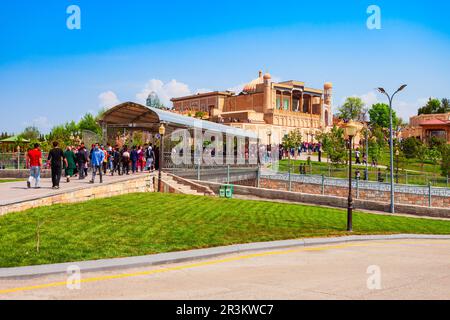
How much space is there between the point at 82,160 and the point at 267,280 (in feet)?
56.4

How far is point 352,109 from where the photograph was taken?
415 feet

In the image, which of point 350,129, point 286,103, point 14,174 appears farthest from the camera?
point 286,103

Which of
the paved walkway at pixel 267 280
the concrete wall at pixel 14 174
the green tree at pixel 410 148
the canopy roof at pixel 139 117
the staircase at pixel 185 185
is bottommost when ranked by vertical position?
the paved walkway at pixel 267 280

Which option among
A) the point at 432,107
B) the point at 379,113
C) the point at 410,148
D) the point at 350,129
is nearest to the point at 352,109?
the point at 379,113

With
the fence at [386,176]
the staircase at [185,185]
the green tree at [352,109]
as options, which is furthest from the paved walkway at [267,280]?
the green tree at [352,109]

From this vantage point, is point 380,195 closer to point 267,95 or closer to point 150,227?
point 150,227

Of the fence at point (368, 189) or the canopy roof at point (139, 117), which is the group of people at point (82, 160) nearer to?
the canopy roof at point (139, 117)

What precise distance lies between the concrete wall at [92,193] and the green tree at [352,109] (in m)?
108

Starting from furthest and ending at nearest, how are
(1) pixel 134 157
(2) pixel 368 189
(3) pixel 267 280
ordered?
(2) pixel 368 189 < (1) pixel 134 157 < (3) pixel 267 280

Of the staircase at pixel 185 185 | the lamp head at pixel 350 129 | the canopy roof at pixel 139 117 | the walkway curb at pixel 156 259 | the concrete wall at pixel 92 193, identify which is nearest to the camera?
the walkway curb at pixel 156 259

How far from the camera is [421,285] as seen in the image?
7512 millimetres

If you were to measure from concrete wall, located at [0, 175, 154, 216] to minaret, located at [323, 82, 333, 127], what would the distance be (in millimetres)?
89352

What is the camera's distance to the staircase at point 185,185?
25125 mm

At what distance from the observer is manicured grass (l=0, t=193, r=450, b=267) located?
9.66 m
